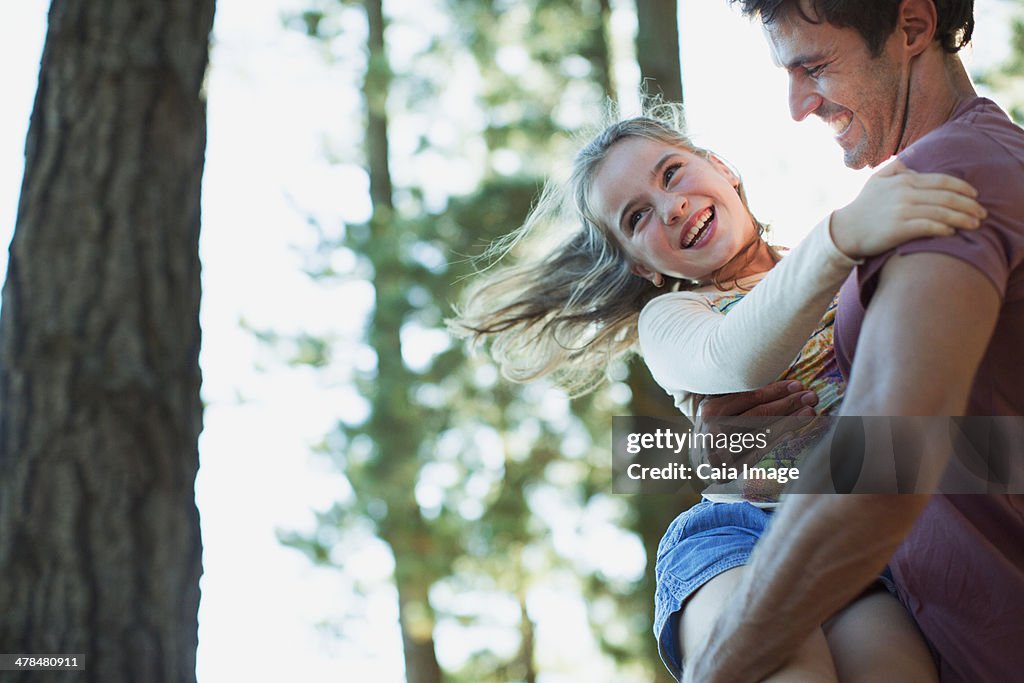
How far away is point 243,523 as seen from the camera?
10156 millimetres

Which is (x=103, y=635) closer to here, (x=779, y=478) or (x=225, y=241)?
(x=779, y=478)

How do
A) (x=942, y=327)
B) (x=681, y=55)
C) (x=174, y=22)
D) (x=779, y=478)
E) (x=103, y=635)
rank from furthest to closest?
(x=681, y=55) < (x=174, y=22) < (x=103, y=635) < (x=779, y=478) < (x=942, y=327)

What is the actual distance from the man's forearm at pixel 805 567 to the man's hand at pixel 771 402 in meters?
0.57

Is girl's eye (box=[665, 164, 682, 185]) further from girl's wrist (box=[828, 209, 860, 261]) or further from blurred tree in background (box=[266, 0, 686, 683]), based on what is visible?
blurred tree in background (box=[266, 0, 686, 683])

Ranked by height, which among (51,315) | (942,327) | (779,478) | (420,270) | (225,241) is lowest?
(779,478)

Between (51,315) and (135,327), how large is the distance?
19 centimetres

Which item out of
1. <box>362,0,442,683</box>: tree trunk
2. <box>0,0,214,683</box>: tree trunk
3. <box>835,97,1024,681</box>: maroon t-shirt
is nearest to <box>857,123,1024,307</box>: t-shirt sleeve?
<box>835,97,1024,681</box>: maroon t-shirt

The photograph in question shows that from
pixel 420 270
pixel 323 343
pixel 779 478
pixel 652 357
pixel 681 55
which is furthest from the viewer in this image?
pixel 323 343

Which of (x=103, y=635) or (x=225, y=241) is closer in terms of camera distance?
(x=103, y=635)

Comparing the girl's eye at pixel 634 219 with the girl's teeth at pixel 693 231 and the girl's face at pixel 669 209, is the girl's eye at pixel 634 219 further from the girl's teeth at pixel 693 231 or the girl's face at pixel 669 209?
the girl's teeth at pixel 693 231

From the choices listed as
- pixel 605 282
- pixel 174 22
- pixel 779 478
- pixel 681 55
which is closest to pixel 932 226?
pixel 779 478

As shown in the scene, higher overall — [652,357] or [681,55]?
[681,55]

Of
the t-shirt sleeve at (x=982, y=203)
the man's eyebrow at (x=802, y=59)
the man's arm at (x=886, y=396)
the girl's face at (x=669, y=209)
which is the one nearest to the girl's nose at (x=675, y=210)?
the girl's face at (x=669, y=209)

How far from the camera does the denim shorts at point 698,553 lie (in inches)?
83.8
